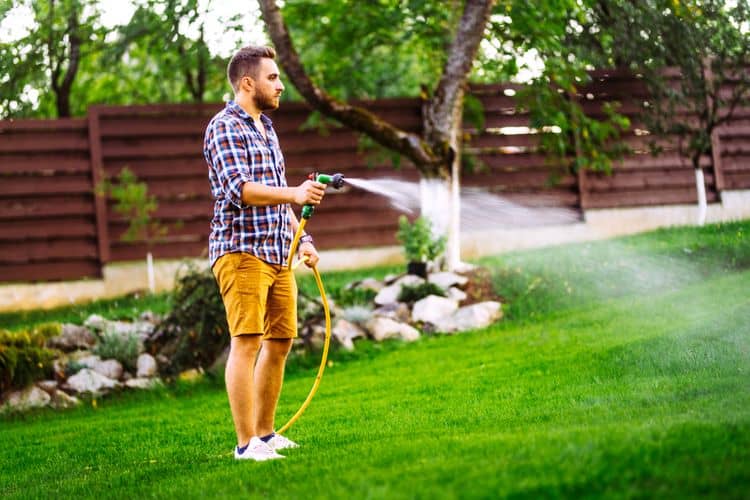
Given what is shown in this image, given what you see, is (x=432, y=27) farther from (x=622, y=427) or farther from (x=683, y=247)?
(x=622, y=427)

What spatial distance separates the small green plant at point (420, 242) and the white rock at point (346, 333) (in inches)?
58.4

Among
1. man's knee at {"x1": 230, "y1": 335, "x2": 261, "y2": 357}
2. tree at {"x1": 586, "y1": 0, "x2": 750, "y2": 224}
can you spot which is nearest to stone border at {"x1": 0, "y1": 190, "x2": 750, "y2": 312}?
tree at {"x1": 586, "y1": 0, "x2": 750, "y2": 224}

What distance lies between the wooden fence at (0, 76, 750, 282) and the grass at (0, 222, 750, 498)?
2.86 meters

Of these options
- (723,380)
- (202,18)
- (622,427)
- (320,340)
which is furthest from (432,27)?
(622,427)

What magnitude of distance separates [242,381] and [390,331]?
416cm

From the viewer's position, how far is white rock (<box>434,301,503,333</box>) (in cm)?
848

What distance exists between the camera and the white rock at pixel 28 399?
7254 millimetres

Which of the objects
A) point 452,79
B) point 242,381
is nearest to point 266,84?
point 242,381

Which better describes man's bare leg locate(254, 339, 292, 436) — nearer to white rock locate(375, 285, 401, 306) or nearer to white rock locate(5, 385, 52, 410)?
white rock locate(5, 385, 52, 410)

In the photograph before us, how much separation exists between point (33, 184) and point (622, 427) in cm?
891

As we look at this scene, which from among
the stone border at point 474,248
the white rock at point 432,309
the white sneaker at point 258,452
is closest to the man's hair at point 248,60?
the white sneaker at point 258,452

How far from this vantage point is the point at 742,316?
6.52m

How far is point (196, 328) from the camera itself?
26.0 feet

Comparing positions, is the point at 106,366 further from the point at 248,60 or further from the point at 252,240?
the point at 248,60
